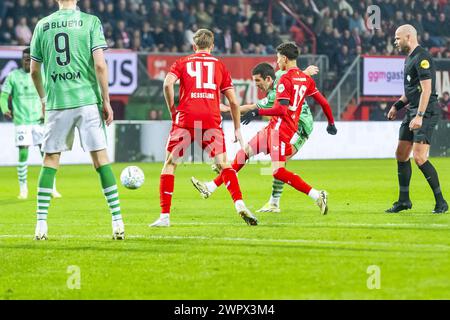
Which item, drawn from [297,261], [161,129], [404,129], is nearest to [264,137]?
[404,129]

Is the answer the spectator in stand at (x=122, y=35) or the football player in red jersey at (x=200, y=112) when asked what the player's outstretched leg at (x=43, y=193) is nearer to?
the football player in red jersey at (x=200, y=112)

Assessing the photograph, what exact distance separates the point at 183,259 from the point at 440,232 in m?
2.89

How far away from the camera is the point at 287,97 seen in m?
12.1

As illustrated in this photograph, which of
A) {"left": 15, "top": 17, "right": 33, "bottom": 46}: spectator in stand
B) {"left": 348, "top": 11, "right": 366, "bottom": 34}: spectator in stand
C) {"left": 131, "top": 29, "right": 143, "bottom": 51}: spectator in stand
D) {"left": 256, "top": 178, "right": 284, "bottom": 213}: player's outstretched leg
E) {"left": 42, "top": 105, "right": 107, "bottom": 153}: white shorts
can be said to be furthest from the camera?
{"left": 348, "top": 11, "right": 366, "bottom": 34}: spectator in stand

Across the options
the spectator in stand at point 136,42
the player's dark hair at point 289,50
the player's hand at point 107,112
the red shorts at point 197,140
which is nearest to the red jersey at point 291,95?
the player's dark hair at point 289,50

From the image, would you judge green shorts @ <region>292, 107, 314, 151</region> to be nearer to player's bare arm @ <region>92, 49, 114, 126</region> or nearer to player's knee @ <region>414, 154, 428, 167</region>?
player's knee @ <region>414, 154, 428, 167</region>

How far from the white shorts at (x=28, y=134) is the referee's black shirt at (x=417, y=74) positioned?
6.26 m

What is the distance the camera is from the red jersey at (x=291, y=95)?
1211 centimetres

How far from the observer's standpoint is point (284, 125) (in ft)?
40.8

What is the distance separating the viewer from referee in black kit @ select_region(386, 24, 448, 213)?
12.1 m

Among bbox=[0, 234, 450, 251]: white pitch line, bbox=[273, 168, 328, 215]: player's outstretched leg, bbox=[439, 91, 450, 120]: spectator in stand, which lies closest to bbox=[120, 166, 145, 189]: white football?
bbox=[273, 168, 328, 215]: player's outstretched leg

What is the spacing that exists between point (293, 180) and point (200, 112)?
63.9 inches

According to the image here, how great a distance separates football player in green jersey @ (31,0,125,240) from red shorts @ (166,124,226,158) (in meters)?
1.36

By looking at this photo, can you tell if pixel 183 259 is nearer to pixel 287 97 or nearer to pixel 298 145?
pixel 287 97
